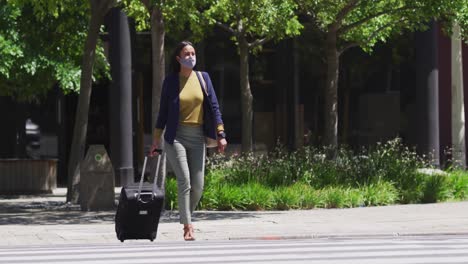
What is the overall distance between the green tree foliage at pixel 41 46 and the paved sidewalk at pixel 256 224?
2.76 m

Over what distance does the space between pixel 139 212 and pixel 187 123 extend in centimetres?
102

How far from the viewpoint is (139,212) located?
1019 cm

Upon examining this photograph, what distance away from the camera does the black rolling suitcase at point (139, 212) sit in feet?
33.3

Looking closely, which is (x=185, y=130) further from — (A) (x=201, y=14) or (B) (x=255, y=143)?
(B) (x=255, y=143)

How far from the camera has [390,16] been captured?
2030 cm

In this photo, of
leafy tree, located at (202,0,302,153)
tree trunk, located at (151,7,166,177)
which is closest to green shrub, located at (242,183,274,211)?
tree trunk, located at (151,7,166,177)

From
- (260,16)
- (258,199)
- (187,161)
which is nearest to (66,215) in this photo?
(258,199)

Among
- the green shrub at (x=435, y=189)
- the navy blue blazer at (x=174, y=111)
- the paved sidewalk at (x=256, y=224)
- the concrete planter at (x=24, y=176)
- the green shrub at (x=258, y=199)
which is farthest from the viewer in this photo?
the concrete planter at (x=24, y=176)

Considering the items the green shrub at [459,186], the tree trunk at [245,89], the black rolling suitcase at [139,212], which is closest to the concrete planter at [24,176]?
the tree trunk at [245,89]

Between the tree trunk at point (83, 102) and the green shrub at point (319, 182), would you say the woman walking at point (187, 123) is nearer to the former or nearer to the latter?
the green shrub at point (319, 182)

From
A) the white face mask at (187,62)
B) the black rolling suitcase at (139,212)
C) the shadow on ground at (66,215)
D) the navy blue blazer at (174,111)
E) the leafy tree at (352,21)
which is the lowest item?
the shadow on ground at (66,215)

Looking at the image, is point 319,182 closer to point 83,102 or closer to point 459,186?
point 459,186

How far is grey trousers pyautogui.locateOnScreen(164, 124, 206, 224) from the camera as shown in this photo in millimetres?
10438

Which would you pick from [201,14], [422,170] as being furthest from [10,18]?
[422,170]
